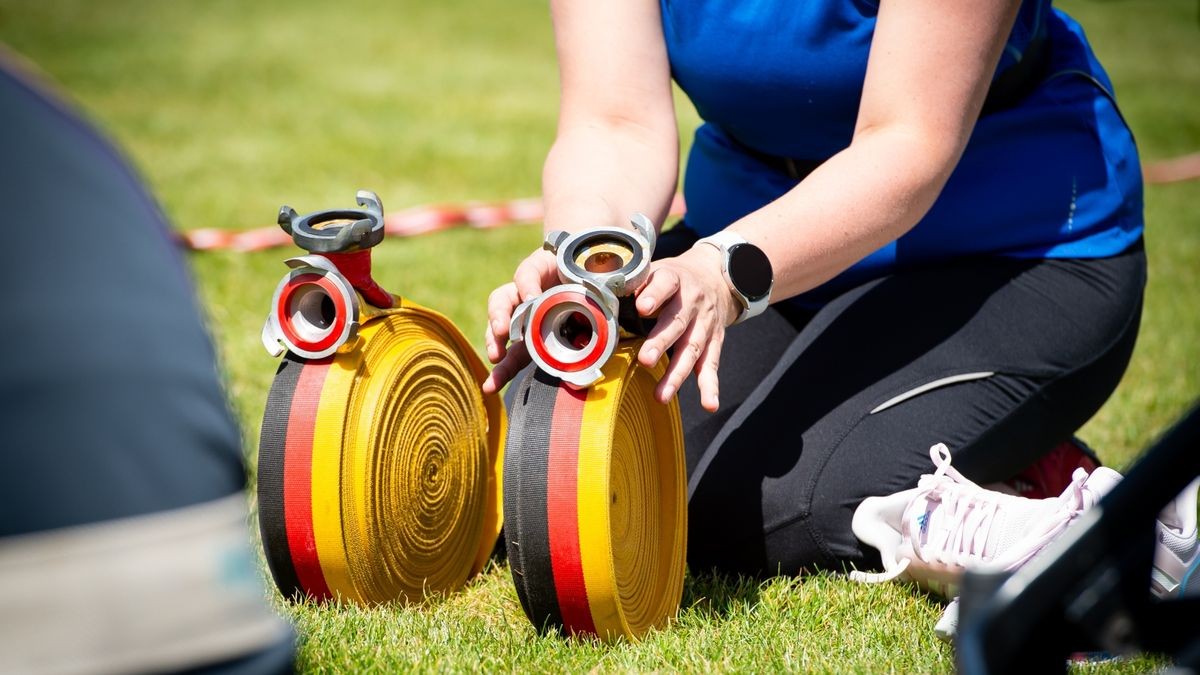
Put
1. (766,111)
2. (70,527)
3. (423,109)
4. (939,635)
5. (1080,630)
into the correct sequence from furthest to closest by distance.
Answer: (423,109) < (766,111) < (939,635) < (1080,630) < (70,527)

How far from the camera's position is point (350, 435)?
5.46 ft

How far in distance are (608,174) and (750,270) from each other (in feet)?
1.43

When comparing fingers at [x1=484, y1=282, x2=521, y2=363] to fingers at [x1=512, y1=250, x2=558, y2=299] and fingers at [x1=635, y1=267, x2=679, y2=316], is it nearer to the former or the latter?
fingers at [x1=512, y1=250, x2=558, y2=299]

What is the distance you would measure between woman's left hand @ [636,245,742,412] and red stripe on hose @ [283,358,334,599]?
46 cm

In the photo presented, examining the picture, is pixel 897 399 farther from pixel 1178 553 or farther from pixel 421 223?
pixel 421 223

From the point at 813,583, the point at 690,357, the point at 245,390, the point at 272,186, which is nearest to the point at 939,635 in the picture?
the point at 813,583

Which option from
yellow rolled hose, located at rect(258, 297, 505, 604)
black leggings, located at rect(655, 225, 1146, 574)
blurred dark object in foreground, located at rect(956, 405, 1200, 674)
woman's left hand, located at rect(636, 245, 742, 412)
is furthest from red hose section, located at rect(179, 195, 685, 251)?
blurred dark object in foreground, located at rect(956, 405, 1200, 674)

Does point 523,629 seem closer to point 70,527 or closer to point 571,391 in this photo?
point 571,391

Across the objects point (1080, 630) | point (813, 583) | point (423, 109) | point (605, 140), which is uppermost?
point (605, 140)

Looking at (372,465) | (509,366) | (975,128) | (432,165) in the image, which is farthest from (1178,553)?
(432,165)

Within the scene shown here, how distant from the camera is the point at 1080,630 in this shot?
1.13 meters

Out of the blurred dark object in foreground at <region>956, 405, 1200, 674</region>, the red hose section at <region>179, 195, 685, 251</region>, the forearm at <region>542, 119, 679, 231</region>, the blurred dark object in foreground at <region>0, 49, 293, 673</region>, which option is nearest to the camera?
the blurred dark object in foreground at <region>0, 49, 293, 673</region>

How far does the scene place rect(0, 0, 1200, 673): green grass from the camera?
1700mm

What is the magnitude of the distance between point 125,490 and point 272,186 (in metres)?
5.04
